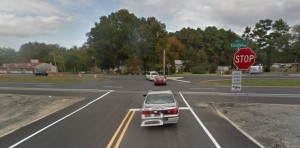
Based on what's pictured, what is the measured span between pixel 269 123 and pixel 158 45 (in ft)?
173

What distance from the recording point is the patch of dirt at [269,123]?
22.8ft

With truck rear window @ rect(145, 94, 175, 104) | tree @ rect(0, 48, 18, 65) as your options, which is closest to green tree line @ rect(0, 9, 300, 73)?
truck rear window @ rect(145, 94, 175, 104)

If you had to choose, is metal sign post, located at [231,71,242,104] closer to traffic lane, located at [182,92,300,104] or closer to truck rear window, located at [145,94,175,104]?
traffic lane, located at [182,92,300,104]

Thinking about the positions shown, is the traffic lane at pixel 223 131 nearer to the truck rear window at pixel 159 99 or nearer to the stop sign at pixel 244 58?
the truck rear window at pixel 159 99

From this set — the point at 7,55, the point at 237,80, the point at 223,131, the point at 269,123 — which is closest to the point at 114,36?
A: the point at 237,80

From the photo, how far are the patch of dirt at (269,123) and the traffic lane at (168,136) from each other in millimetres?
1824

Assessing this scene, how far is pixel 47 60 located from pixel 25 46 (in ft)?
76.3

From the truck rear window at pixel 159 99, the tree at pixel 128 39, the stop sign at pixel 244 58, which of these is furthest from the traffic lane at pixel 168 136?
the tree at pixel 128 39

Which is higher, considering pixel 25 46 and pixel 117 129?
pixel 25 46

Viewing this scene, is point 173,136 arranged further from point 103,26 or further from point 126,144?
point 103,26

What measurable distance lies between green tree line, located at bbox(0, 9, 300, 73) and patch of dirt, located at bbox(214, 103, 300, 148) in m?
42.5

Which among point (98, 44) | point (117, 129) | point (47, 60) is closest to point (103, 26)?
point (98, 44)

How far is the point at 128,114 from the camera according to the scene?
37.9ft

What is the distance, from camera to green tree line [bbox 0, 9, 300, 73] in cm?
5962
